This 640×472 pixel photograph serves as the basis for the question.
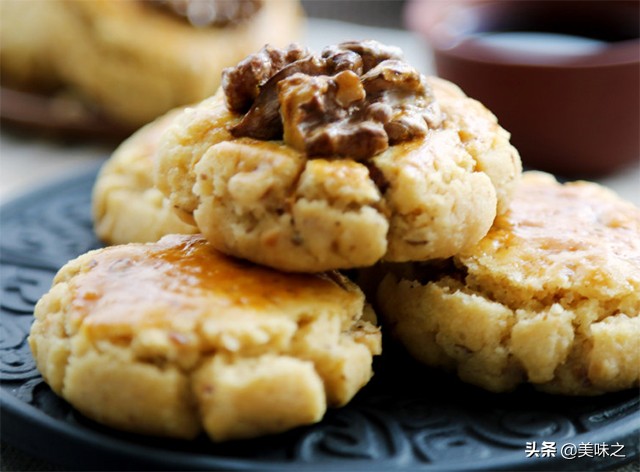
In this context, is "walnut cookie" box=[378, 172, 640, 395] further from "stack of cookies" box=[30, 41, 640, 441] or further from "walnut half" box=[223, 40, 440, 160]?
"walnut half" box=[223, 40, 440, 160]

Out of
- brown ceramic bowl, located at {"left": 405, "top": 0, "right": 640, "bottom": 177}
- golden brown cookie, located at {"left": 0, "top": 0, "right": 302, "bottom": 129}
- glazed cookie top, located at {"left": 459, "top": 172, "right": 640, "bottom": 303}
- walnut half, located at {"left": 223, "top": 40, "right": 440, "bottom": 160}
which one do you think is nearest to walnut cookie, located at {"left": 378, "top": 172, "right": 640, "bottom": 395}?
glazed cookie top, located at {"left": 459, "top": 172, "right": 640, "bottom": 303}

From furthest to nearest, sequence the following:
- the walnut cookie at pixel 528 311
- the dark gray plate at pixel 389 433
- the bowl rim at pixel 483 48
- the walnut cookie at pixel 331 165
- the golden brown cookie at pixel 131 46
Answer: the golden brown cookie at pixel 131 46 → the bowl rim at pixel 483 48 → the walnut cookie at pixel 528 311 → the walnut cookie at pixel 331 165 → the dark gray plate at pixel 389 433

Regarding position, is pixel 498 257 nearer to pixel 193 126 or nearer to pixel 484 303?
pixel 484 303

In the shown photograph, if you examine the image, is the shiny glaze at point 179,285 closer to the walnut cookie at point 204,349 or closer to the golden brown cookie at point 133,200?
the walnut cookie at point 204,349

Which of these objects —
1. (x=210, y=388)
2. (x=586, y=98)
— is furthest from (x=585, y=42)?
(x=210, y=388)

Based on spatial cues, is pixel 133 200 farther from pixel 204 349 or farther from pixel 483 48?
pixel 483 48

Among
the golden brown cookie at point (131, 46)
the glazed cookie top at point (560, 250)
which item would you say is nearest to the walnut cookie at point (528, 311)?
the glazed cookie top at point (560, 250)

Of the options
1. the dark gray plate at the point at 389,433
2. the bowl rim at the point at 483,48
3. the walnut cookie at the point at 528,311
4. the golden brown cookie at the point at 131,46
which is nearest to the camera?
the dark gray plate at the point at 389,433

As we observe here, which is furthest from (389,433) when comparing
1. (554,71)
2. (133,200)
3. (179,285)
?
(554,71)
